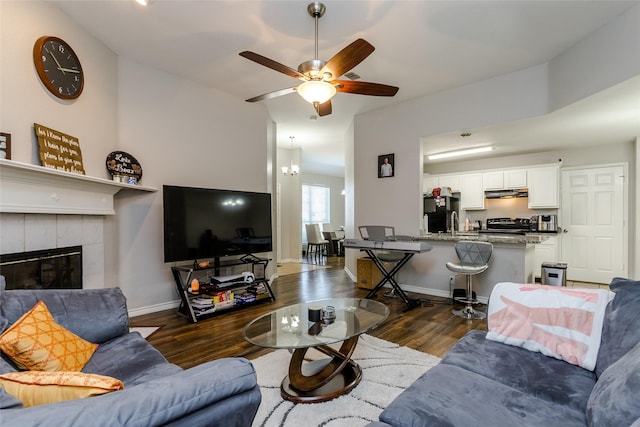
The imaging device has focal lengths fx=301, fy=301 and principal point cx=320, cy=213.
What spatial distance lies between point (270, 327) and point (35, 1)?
3.23 m

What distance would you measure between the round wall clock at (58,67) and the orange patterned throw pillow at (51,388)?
272 cm

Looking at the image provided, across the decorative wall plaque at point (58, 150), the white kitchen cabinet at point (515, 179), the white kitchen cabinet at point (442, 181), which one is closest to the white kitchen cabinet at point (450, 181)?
the white kitchen cabinet at point (442, 181)

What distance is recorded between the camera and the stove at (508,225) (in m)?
5.71

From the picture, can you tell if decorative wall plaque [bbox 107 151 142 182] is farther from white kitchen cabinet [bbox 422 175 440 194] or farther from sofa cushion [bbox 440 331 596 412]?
white kitchen cabinet [bbox 422 175 440 194]

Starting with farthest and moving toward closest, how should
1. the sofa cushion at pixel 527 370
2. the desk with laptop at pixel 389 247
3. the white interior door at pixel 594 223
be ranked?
the white interior door at pixel 594 223 → the desk with laptop at pixel 389 247 → the sofa cushion at pixel 527 370

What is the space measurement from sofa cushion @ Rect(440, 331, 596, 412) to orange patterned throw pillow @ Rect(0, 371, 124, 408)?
1.48 m

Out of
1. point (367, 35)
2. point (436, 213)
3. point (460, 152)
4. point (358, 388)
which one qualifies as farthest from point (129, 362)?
point (460, 152)

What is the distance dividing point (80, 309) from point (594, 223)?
7.12 m

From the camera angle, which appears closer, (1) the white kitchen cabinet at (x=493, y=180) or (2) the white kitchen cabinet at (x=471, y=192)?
(1) the white kitchen cabinet at (x=493, y=180)

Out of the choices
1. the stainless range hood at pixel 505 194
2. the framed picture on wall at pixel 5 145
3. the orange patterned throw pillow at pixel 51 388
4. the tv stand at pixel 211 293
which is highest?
the framed picture on wall at pixel 5 145

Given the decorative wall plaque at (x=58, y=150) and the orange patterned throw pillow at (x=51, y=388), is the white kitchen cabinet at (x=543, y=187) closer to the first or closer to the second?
the orange patterned throw pillow at (x=51, y=388)

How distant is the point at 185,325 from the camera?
325 centimetres

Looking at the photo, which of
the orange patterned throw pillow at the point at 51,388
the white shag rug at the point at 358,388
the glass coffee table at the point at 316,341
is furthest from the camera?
the glass coffee table at the point at 316,341

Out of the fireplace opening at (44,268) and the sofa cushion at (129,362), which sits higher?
the fireplace opening at (44,268)
